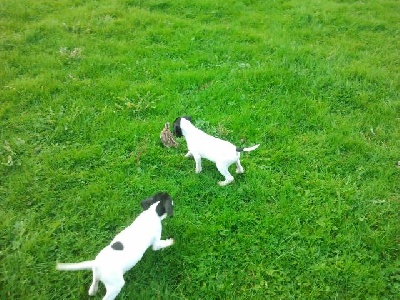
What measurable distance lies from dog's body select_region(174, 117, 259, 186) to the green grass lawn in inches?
10.6

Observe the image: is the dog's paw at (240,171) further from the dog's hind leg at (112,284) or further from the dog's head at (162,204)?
the dog's hind leg at (112,284)

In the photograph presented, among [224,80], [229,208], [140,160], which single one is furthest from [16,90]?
[229,208]

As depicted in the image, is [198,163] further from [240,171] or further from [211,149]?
[240,171]

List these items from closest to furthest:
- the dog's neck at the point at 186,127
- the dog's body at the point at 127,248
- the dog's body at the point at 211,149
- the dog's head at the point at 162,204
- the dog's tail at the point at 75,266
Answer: the dog's tail at the point at 75,266
the dog's body at the point at 127,248
the dog's head at the point at 162,204
the dog's body at the point at 211,149
the dog's neck at the point at 186,127

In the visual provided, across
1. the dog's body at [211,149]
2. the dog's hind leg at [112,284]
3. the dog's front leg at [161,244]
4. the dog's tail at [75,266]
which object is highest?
the dog's body at [211,149]

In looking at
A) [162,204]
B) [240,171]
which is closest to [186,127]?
[240,171]

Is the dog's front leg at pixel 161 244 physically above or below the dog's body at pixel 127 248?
below

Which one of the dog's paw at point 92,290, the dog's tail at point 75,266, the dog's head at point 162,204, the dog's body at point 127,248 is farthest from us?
the dog's head at point 162,204

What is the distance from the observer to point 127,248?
3615mm

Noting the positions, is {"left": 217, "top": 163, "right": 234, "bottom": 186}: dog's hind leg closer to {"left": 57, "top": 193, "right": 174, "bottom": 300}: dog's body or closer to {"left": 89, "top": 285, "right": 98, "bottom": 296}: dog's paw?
{"left": 57, "top": 193, "right": 174, "bottom": 300}: dog's body

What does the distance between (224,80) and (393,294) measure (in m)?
4.40

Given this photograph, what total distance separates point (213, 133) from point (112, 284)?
2.98 m

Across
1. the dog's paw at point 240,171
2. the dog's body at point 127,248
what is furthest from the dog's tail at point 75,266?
the dog's paw at point 240,171

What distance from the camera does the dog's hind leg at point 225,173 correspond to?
4777 millimetres
